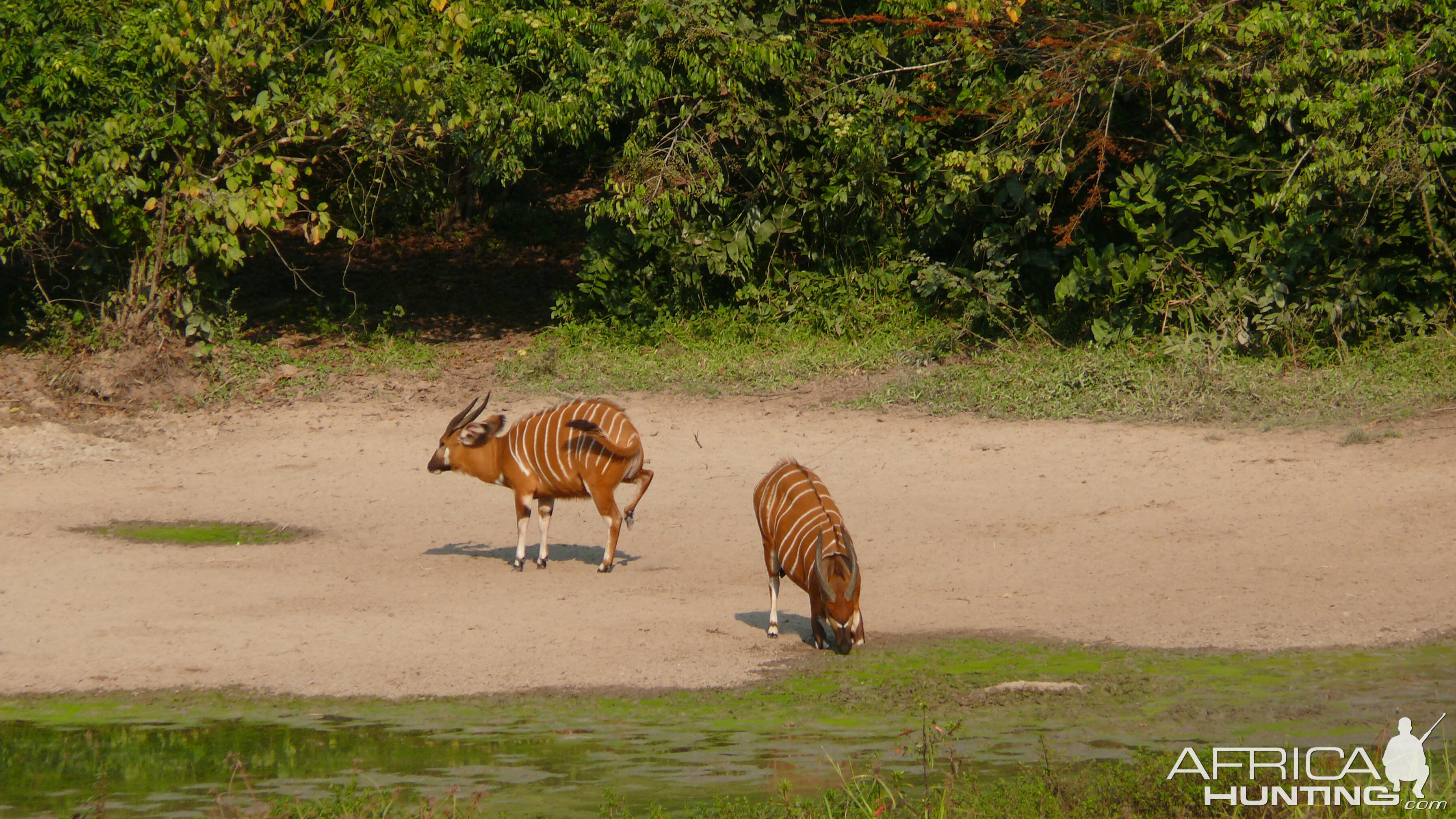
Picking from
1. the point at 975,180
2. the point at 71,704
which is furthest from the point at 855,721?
the point at 975,180

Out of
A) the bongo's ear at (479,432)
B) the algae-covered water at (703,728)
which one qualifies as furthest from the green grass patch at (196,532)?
the algae-covered water at (703,728)

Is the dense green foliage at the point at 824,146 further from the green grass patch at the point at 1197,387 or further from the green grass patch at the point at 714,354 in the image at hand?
the green grass patch at the point at 1197,387

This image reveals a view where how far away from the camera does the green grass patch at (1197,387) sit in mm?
11602

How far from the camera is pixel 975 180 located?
14.1m

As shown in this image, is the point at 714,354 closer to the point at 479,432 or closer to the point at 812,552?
the point at 479,432

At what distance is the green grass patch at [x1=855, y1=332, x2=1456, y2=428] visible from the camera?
1160 centimetres

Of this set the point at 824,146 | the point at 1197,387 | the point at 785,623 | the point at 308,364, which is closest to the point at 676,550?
the point at 785,623

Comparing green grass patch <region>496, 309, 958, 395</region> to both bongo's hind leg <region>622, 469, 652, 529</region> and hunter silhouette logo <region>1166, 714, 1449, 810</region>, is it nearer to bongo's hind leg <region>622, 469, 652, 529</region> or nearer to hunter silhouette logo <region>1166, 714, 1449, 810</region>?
bongo's hind leg <region>622, 469, 652, 529</region>

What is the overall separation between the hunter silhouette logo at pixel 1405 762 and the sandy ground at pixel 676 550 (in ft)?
6.60

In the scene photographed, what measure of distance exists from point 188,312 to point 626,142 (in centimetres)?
476

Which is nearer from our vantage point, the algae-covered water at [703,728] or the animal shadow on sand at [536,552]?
the algae-covered water at [703,728]

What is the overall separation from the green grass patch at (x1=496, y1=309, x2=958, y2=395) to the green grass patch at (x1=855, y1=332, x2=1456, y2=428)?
0.89 meters

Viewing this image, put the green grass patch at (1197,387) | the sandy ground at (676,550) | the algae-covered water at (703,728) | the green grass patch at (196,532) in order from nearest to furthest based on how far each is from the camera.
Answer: the algae-covered water at (703,728) < the sandy ground at (676,550) < the green grass patch at (196,532) < the green grass patch at (1197,387)

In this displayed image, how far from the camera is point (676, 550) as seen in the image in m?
9.82
